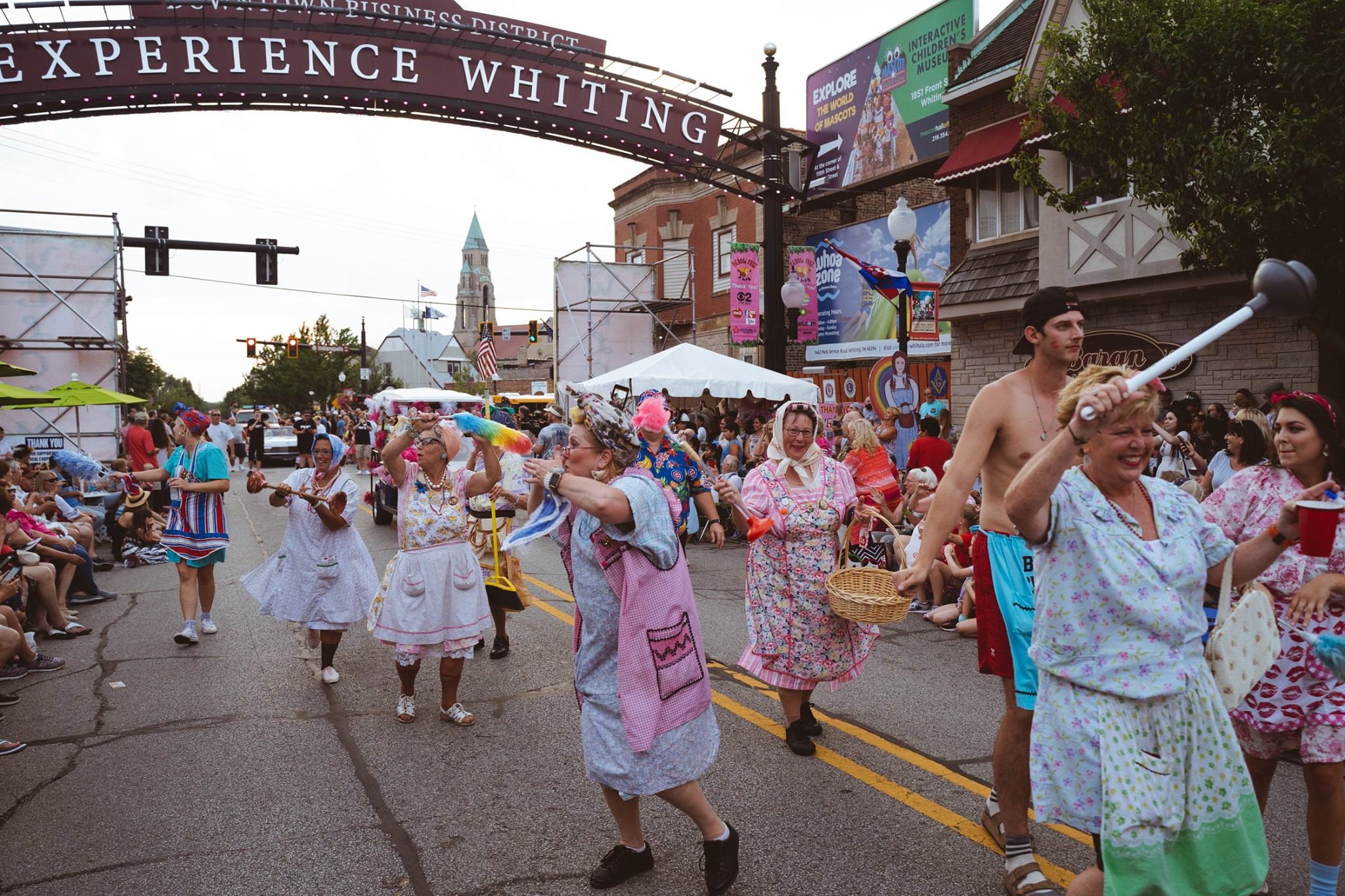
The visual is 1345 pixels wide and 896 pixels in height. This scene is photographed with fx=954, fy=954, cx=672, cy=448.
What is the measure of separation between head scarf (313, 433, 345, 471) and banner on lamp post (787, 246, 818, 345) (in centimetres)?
1354

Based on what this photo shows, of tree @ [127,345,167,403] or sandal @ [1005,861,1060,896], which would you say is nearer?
sandal @ [1005,861,1060,896]

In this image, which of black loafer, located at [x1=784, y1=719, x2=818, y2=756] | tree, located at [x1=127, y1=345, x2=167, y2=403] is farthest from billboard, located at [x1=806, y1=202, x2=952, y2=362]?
tree, located at [x1=127, y1=345, x2=167, y2=403]

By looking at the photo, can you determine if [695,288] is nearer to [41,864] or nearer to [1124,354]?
[1124,354]

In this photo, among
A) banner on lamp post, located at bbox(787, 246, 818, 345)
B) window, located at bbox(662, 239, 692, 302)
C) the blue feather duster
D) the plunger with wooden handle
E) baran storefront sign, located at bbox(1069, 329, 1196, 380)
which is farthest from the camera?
window, located at bbox(662, 239, 692, 302)

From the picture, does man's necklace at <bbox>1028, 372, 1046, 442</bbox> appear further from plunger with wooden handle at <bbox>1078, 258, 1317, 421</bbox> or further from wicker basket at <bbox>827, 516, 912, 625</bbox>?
wicker basket at <bbox>827, 516, 912, 625</bbox>

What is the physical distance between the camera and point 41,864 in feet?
13.0

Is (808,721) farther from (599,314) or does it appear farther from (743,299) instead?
(599,314)

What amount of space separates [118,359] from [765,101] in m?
15.6

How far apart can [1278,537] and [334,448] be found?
233 inches

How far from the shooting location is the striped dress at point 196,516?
8008 mm

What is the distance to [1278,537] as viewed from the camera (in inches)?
108

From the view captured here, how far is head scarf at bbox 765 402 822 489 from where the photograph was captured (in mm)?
5289

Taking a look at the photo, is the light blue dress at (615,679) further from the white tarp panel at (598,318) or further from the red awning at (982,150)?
the white tarp panel at (598,318)

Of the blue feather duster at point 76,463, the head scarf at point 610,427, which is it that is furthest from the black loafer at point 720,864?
the blue feather duster at point 76,463
